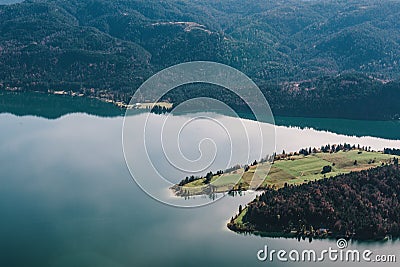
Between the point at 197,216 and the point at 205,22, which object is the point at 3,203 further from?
the point at 205,22

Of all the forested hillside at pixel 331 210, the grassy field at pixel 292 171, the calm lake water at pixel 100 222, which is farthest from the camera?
the grassy field at pixel 292 171

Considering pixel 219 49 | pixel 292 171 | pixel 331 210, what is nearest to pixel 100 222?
pixel 331 210

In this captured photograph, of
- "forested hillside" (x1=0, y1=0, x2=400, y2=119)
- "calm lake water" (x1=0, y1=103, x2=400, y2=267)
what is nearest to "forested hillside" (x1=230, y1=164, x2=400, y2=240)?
"calm lake water" (x1=0, y1=103, x2=400, y2=267)

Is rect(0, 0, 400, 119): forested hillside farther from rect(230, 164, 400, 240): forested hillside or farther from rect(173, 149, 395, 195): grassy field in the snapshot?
rect(230, 164, 400, 240): forested hillside

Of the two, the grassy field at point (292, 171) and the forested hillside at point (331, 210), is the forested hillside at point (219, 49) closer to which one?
the grassy field at point (292, 171)

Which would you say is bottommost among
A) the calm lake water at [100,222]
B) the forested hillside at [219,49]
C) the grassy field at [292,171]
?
the calm lake water at [100,222]

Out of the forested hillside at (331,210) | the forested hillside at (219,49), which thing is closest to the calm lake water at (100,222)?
the forested hillside at (331,210)

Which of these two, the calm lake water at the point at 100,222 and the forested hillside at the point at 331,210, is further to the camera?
the forested hillside at the point at 331,210
